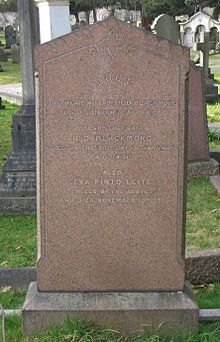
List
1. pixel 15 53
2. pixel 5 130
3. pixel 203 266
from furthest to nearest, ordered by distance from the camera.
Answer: pixel 15 53, pixel 5 130, pixel 203 266

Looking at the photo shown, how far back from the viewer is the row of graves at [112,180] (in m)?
3.74

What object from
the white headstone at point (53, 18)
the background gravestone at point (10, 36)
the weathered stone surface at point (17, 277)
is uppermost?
the background gravestone at point (10, 36)

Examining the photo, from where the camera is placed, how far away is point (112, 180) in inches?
153

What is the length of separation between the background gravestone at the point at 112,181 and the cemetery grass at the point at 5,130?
18.0 feet

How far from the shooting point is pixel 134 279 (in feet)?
13.1

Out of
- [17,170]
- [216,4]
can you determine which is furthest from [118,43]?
[216,4]

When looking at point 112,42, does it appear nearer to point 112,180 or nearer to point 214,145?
point 112,180

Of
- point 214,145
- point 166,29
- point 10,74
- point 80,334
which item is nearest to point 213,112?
point 166,29

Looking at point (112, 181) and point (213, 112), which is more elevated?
point (213, 112)

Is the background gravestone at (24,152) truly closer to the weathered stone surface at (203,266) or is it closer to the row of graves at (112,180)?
the weathered stone surface at (203,266)

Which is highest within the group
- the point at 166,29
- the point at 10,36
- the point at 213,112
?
the point at 10,36

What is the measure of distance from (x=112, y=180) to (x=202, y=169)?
4574mm

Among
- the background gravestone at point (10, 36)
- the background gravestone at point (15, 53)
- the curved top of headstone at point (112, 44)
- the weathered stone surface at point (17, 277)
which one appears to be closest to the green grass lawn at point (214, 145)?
the weathered stone surface at point (17, 277)

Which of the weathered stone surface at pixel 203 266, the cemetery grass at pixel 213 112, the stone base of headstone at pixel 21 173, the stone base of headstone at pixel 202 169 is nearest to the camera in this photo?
the weathered stone surface at pixel 203 266
